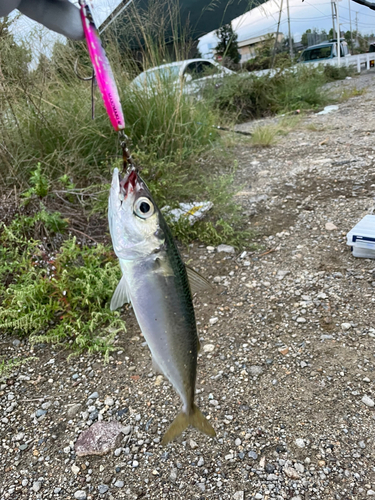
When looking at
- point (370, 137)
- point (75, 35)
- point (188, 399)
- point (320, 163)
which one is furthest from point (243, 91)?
point (188, 399)

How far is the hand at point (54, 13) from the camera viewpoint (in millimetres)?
1510

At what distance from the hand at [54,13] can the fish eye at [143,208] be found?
863mm

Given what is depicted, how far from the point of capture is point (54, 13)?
1508 mm

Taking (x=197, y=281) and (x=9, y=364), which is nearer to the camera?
(x=197, y=281)

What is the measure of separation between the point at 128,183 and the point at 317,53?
63.8 feet

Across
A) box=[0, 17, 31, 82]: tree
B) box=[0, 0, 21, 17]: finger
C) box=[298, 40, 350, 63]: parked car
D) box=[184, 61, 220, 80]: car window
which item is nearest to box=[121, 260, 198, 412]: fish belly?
box=[0, 0, 21, 17]: finger

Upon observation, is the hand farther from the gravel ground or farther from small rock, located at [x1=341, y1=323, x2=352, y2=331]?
small rock, located at [x1=341, y1=323, x2=352, y2=331]

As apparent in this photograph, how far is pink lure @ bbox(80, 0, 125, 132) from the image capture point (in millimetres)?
1392

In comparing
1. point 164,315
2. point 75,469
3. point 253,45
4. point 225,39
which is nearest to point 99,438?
point 75,469

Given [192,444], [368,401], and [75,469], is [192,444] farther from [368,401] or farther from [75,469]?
[368,401]

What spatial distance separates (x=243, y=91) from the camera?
1009 centimetres

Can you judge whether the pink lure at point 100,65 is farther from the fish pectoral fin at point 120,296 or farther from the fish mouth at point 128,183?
the fish pectoral fin at point 120,296

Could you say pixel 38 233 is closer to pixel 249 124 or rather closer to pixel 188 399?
pixel 188 399

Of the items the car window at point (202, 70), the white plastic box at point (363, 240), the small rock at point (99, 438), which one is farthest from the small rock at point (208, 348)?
the car window at point (202, 70)
